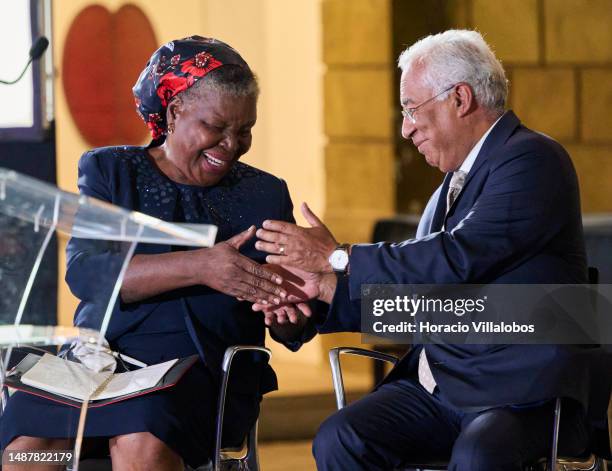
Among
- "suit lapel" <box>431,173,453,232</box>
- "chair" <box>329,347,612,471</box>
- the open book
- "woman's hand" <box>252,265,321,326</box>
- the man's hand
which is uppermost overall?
"suit lapel" <box>431,173,453,232</box>

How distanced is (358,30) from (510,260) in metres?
3.31

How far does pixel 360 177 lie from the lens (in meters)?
5.96

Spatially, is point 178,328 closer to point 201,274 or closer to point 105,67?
point 201,274

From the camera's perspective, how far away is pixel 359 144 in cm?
593

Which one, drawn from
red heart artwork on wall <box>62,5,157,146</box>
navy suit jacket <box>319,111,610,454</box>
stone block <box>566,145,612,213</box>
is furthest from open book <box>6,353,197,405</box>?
stone block <box>566,145,612,213</box>

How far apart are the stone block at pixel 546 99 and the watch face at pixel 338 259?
3667 mm

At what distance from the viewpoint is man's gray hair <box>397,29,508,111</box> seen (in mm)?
2857

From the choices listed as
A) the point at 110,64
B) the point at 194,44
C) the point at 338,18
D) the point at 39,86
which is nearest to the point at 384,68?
the point at 338,18

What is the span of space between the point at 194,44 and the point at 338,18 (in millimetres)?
2964

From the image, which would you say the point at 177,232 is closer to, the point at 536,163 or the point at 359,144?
the point at 536,163

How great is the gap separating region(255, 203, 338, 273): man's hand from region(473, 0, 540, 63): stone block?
365 cm

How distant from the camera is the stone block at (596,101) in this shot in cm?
633

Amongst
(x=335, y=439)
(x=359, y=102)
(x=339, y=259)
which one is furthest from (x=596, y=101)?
(x=335, y=439)

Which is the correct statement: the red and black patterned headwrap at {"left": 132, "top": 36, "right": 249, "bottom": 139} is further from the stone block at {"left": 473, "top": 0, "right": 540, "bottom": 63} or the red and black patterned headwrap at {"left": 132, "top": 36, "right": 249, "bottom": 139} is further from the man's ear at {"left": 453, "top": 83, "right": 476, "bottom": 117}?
the stone block at {"left": 473, "top": 0, "right": 540, "bottom": 63}
